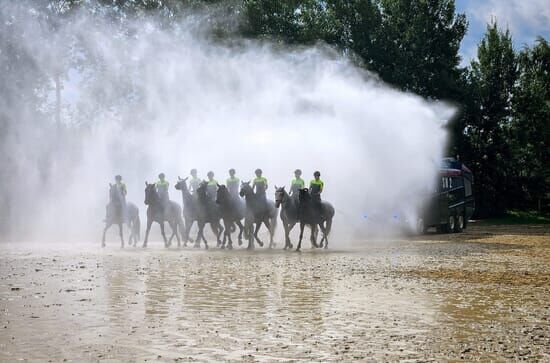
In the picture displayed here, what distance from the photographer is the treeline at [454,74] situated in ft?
196

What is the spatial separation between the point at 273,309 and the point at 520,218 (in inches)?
1996

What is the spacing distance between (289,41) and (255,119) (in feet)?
51.9

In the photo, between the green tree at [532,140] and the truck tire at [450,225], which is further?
the green tree at [532,140]

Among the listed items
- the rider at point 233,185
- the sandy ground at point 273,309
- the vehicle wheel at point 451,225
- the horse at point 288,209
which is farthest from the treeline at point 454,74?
the sandy ground at point 273,309

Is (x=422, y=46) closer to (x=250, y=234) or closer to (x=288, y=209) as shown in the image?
(x=288, y=209)

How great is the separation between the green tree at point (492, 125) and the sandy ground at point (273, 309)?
135 ft

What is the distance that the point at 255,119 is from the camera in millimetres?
42938

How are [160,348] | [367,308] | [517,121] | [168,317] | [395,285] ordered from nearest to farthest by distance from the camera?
[160,348] → [168,317] → [367,308] → [395,285] → [517,121]

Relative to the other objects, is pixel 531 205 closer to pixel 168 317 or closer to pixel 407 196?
pixel 407 196

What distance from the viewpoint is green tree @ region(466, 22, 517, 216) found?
61.4m

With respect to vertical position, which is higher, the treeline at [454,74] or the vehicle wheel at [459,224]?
the treeline at [454,74]

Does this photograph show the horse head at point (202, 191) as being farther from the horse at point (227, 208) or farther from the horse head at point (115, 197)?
the horse head at point (115, 197)

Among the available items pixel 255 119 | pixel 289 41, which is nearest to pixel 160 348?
pixel 255 119

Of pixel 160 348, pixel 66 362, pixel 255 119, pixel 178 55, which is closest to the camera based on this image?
pixel 66 362
